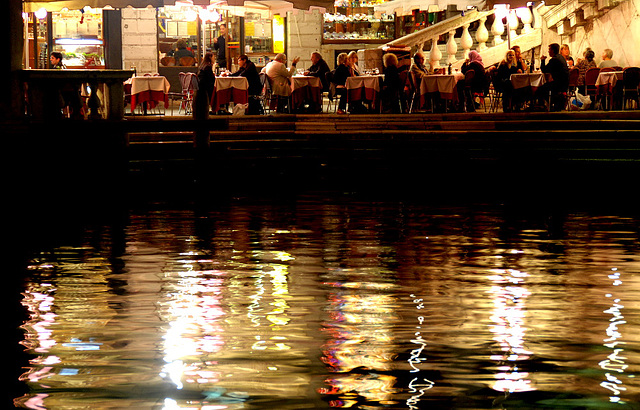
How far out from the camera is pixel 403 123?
14391 millimetres

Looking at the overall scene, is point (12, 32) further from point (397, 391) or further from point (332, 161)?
point (397, 391)

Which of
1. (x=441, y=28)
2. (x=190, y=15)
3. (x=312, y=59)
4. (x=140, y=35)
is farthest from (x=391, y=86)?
(x=140, y=35)

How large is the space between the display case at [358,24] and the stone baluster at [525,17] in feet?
11.2

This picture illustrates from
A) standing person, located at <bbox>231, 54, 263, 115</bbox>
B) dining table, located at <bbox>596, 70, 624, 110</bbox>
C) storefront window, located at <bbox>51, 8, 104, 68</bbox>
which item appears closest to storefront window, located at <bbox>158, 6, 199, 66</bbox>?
storefront window, located at <bbox>51, 8, 104, 68</bbox>

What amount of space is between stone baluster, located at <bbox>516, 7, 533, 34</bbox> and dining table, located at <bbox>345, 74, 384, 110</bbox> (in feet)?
20.2

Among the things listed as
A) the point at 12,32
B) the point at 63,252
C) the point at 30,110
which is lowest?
the point at 63,252

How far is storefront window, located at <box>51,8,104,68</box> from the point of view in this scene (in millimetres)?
21031

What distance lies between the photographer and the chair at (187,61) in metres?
21.6

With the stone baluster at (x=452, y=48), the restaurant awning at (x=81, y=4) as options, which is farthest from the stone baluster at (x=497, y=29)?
the restaurant awning at (x=81, y=4)

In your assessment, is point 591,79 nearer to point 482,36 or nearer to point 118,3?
point 482,36

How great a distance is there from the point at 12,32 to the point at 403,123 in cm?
525

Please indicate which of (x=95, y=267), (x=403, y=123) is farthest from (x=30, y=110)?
(x=95, y=267)

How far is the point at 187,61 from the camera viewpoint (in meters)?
21.6

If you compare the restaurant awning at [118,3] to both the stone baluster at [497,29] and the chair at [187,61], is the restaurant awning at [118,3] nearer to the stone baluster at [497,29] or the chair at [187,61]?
the stone baluster at [497,29]
